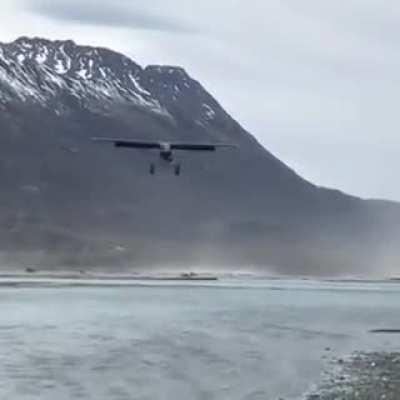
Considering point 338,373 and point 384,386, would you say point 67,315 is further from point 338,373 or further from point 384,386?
point 384,386

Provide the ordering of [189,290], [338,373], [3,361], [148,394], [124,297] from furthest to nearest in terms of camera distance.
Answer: [189,290]
[124,297]
[3,361]
[338,373]
[148,394]

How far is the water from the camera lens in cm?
4972

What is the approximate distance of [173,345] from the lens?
2744 inches

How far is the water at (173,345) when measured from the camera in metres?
49.7

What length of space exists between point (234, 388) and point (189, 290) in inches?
4462

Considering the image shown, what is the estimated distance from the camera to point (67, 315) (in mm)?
95438

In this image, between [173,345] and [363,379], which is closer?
[363,379]

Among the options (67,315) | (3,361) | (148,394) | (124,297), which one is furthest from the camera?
(124,297)

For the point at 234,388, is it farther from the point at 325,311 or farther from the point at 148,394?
the point at 325,311

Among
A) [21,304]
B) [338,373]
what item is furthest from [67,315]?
[338,373]

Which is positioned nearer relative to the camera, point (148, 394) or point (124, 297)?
point (148, 394)

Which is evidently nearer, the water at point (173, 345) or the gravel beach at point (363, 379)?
the gravel beach at point (363, 379)

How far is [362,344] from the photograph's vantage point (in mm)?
72438

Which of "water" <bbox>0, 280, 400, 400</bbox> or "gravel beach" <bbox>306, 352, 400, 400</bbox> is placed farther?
"water" <bbox>0, 280, 400, 400</bbox>
